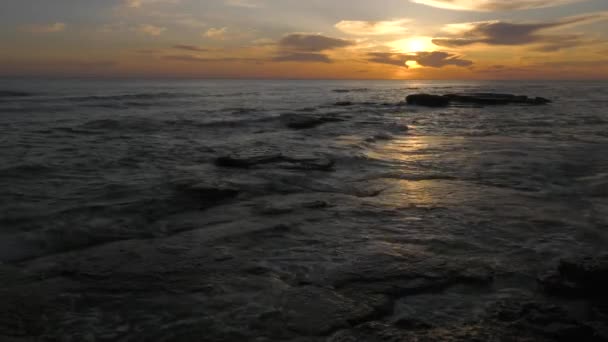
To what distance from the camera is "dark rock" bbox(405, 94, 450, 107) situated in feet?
132

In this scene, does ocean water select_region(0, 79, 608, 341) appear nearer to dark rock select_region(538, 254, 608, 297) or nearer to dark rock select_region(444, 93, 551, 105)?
dark rock select_region(538, 254, 608, 297)

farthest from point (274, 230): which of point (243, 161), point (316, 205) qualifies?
point (243, 161)

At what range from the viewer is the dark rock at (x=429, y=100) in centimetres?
4009

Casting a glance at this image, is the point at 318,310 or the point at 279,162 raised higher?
the point at 279,162

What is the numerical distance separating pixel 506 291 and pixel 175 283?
328cm

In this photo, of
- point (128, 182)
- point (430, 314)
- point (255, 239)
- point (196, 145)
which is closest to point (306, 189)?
point (255, 239)

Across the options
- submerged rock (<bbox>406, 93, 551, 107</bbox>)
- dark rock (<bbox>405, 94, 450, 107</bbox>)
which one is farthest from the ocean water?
submerged rock (<bbox>406, 93, 551, 107</bbox>)

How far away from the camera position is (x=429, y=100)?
41.2m

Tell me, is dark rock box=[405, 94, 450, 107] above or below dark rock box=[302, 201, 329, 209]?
above

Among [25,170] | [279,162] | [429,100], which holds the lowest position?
[25,170]

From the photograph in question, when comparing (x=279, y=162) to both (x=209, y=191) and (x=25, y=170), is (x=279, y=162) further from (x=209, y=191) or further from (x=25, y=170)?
(x=25, y=170)

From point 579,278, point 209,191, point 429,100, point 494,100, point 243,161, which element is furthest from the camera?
point 429,100

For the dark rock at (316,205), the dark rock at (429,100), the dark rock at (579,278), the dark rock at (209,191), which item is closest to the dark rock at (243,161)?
the dark rock at (209,191)

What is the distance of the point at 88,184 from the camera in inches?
355
